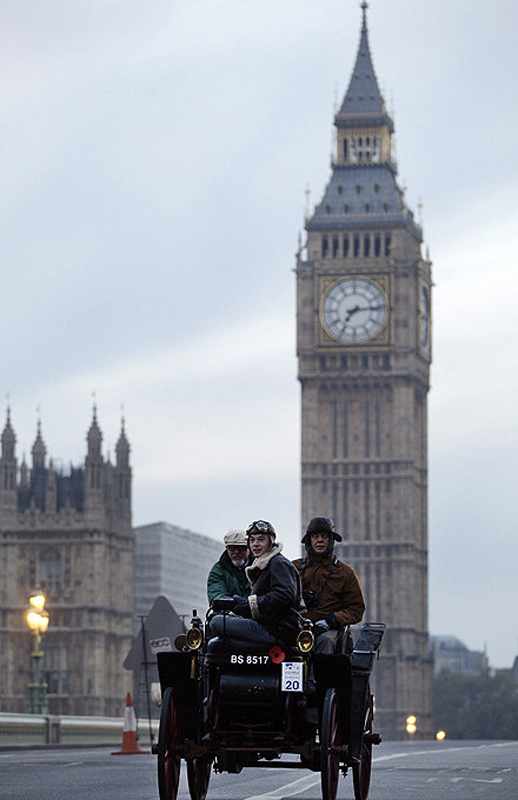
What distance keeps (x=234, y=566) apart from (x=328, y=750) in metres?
1.67

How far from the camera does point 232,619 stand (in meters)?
12.9

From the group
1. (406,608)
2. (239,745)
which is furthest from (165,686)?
(406,608)

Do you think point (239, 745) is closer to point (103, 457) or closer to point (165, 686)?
point (165, 686)

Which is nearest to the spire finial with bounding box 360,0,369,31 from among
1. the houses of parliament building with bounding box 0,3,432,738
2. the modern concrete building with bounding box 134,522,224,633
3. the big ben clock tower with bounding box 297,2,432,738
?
the houses of parliament building with bounding box 0,3,432,738

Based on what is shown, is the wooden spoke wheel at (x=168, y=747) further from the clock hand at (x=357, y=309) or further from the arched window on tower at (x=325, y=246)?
the arched window on tower at (x=325, y=246)

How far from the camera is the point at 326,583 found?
14.1 m

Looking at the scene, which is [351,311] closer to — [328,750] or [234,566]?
[234,566]

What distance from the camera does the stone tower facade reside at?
288ft

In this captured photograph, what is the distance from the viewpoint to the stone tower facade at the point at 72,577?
8788cm

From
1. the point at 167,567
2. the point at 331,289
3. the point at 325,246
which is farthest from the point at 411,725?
the point at 167,567

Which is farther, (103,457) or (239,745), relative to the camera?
(103,457)

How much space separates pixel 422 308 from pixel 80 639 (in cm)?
3437

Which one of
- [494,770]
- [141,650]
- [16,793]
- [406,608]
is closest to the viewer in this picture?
[16,793]

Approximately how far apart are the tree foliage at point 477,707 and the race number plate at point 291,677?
383ft
